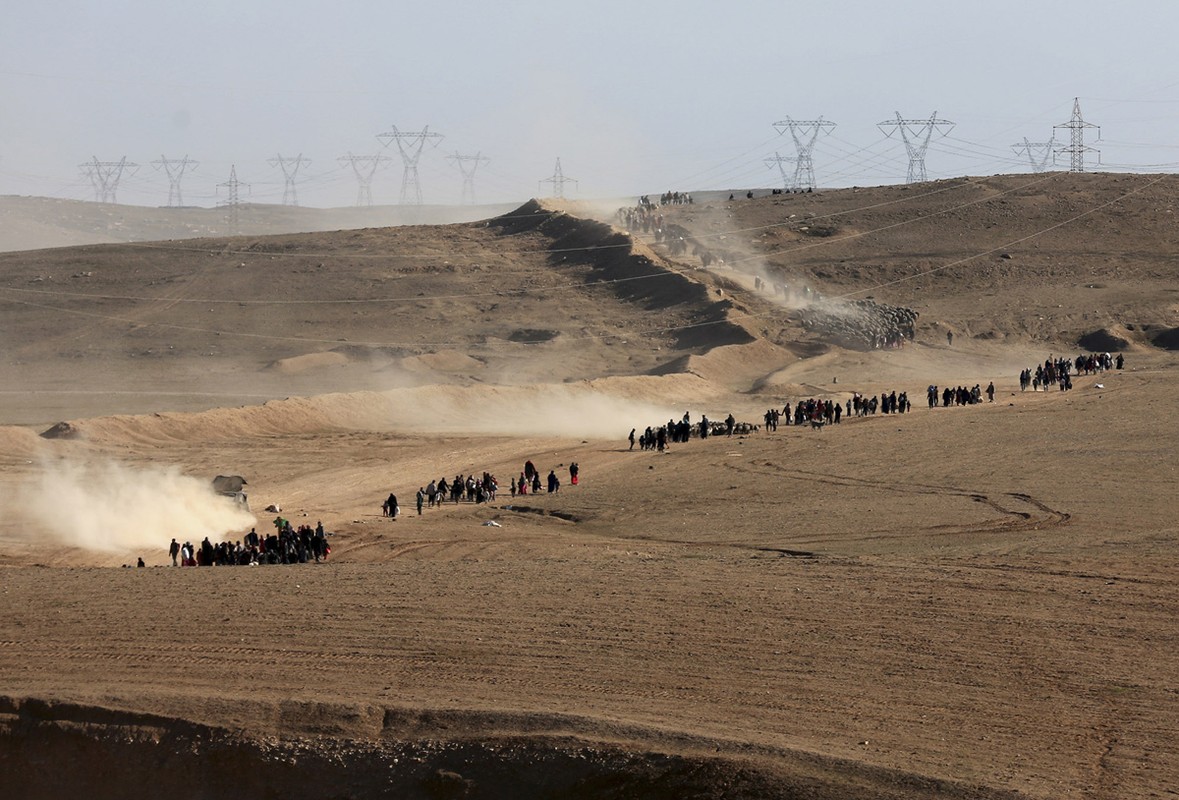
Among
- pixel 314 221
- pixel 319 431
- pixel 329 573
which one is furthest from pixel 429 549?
pixel 314 221

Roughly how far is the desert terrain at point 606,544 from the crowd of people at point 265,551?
3.77 feet

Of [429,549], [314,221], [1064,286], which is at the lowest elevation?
[429,549]

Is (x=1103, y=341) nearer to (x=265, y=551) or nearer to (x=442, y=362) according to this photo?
(x=442, y=362)

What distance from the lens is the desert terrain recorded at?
15602 mm

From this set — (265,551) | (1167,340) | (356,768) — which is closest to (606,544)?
(265,551)

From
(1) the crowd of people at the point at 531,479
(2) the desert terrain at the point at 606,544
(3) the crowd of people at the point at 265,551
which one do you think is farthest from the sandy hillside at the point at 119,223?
(3) the crowd of people at the point at 265,551

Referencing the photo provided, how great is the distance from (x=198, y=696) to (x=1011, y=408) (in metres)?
37.7

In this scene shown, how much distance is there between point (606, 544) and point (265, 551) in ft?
23.8

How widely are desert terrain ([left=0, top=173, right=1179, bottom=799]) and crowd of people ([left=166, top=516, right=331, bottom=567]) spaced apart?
3.77 ft

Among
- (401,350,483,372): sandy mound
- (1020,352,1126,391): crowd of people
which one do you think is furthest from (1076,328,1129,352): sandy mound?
(401,350,483,372): sandy mound

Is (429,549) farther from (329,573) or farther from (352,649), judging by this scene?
(352,649)

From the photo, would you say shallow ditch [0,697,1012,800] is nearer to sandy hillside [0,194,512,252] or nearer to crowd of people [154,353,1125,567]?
crowd of people [154,353,1125,567]

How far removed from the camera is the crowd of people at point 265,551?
1108 inches

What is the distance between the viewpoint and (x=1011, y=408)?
48.9 m
